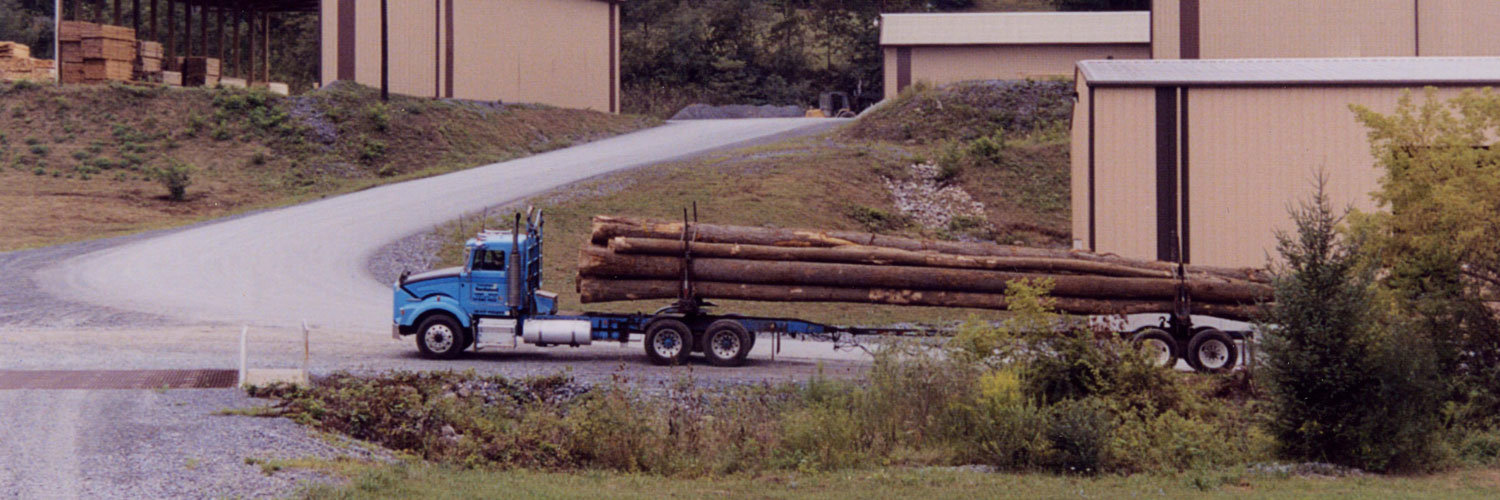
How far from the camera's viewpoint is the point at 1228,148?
24828 mm

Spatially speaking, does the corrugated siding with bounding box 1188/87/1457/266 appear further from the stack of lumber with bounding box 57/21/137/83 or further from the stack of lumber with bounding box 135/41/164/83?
the stack of lumber with bounding box 135/41/164/83

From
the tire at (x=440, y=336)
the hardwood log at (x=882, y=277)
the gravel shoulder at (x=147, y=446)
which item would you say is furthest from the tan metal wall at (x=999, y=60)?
the gravel shoulder at (x=147, y=446)

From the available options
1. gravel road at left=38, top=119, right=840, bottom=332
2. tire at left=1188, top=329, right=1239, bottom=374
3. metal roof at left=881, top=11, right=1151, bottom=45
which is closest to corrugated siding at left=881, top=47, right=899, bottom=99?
metal roof at left=881, top=11, right=1151, bottom=45

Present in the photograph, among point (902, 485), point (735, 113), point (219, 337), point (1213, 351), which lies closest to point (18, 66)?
point (219, 337)

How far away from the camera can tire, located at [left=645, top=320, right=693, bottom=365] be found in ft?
61.6

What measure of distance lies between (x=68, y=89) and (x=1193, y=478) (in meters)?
41.3

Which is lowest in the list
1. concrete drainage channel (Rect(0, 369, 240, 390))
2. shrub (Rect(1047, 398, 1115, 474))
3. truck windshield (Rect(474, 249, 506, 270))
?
shrub (Rect(1047, 398, 1115, 474))

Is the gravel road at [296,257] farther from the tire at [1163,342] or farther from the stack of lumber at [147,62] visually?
the stack of lumber at [147,62]

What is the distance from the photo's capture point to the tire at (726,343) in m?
18.8

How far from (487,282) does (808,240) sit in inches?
194

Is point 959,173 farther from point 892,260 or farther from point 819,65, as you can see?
point 819,65

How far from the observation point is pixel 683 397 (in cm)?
1600

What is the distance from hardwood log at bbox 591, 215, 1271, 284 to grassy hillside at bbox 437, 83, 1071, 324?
4713 mm

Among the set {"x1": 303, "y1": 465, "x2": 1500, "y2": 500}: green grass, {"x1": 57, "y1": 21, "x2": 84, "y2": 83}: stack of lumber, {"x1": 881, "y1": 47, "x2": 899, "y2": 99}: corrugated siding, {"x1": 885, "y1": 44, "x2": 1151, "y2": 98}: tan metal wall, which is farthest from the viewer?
{"x1": 881, "y1": 47, "x2": 899, "y2": 99}: corrugated siding
